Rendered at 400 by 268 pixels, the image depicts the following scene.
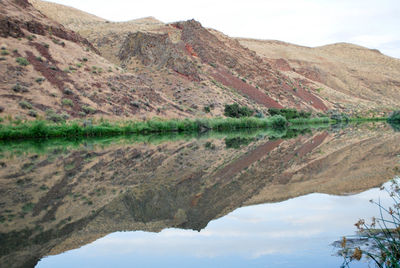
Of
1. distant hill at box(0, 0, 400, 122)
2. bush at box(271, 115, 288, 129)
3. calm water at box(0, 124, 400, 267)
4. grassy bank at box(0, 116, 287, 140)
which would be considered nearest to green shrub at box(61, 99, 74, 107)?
distant hill at box(0, 0, 400, 122)

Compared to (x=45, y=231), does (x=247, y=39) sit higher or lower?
higher

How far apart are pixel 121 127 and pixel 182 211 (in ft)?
99.7

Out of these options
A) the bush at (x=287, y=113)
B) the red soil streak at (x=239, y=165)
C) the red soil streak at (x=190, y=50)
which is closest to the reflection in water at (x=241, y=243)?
the red soil streak at (x=239, y=165)

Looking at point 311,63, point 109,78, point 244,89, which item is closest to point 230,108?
point 244,89

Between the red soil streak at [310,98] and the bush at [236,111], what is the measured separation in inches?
818

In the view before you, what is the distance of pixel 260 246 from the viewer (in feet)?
21.9

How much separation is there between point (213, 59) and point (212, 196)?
60775 millimetres

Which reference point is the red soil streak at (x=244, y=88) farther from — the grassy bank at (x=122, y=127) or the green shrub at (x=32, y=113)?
the green shrub at (x=32, y=113)

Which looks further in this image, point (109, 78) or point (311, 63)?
point (311, 63)

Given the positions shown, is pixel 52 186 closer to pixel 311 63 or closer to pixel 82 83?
pixel 82 83

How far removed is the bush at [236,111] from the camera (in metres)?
55.2

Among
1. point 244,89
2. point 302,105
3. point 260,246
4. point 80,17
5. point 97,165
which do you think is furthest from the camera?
point 80,17

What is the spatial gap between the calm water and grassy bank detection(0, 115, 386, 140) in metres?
16.0

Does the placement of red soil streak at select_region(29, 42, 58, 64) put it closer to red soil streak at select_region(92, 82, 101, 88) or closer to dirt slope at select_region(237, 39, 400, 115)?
red soil streak at select_region(92, 82, 101, 88)
